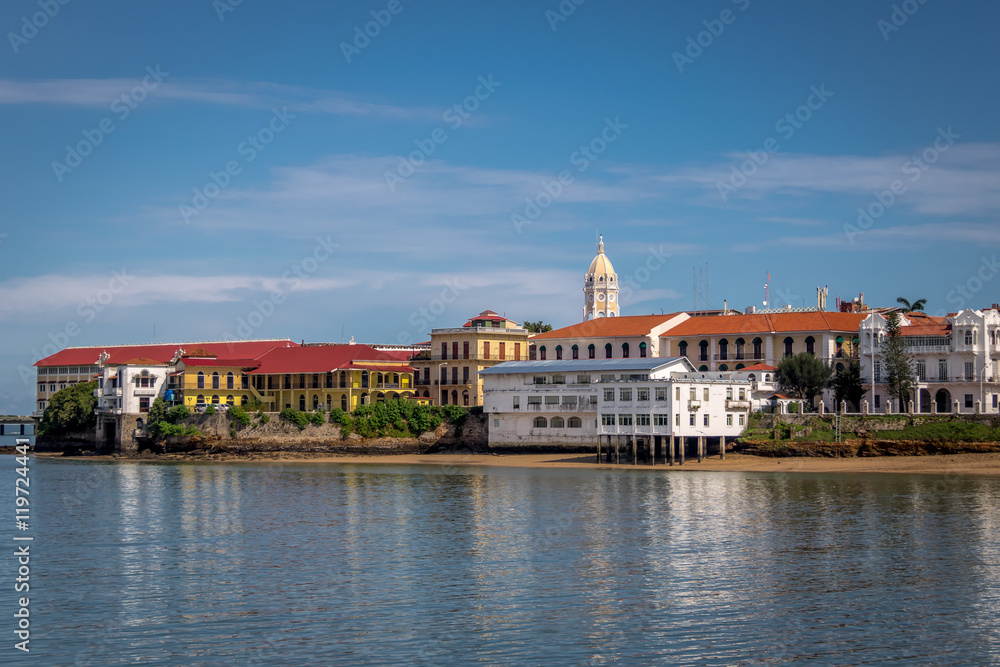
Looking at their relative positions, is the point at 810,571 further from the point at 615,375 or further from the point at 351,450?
the point at 351,450

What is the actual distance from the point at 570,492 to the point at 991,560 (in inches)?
1055

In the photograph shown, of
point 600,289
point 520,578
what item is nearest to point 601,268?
point 600,289

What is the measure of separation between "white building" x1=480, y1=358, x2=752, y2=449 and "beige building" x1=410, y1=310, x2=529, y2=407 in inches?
425

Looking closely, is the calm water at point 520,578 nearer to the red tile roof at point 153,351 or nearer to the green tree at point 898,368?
the green tree at point 898,368

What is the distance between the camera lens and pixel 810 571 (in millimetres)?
34344

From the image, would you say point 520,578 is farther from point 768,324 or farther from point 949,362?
point 768,324

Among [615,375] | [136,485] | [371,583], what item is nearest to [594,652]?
[371,583]

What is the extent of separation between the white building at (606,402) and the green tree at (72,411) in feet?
150

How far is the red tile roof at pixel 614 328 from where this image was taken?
335 ft

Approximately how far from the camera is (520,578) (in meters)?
33.3

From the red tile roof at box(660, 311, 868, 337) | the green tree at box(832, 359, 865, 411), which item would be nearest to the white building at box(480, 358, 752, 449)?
the green tree at box(832, 359, 865, 411)

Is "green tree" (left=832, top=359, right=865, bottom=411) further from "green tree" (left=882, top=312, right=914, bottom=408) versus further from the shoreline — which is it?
the shoreline

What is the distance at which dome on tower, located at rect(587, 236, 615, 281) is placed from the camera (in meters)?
156

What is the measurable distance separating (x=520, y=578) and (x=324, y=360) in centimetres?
7605
